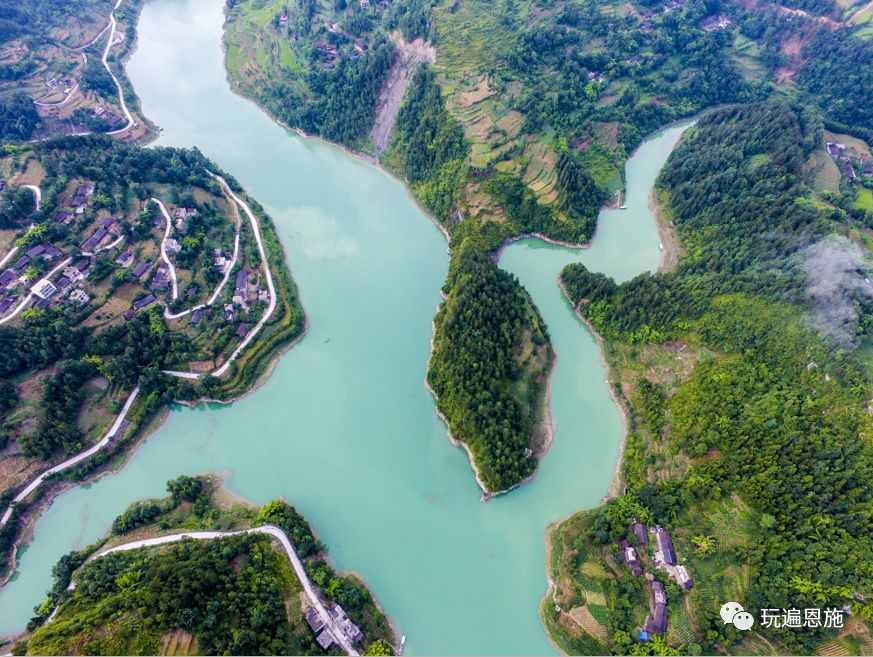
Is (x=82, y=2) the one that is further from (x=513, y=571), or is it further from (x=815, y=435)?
(x=815, y=435)

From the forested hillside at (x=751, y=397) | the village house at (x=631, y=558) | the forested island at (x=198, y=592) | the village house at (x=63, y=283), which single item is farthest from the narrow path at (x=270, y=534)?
the village house at (x=63, y=283)

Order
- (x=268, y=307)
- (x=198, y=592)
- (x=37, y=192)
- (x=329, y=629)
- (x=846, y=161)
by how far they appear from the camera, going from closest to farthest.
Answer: (x=198, y=592) < (x=329, y=629) < (x=268, y=307) < (x=37, y=192) < (x=846, y=161)

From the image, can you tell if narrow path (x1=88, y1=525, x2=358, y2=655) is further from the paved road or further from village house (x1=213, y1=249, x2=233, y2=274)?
the paved road

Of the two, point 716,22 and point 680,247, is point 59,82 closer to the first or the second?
point 680,247

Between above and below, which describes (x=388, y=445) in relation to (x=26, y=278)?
below

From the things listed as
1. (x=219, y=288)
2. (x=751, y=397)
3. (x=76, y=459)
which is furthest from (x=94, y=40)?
(x=751, y=397)

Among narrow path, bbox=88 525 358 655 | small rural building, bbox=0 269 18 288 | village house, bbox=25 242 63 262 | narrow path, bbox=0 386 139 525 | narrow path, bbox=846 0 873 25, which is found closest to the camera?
narrow path, bbox=88 525 358 655

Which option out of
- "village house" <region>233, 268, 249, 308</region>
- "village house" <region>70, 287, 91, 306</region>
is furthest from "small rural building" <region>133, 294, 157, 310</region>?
"village house" <region>233, 268, 249, 308</region>

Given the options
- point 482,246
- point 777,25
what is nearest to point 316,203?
point 482,246
